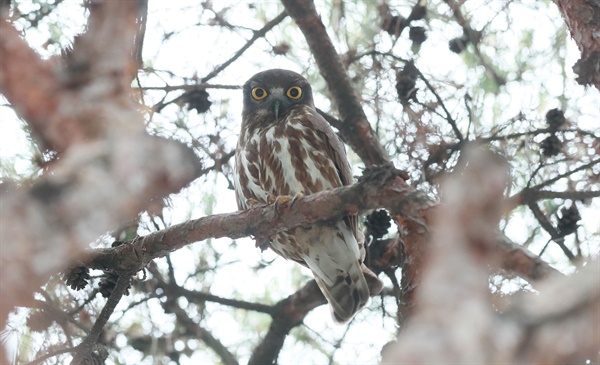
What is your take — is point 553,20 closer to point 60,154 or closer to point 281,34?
point 281,34

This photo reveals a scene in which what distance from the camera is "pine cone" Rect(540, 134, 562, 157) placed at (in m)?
4.73

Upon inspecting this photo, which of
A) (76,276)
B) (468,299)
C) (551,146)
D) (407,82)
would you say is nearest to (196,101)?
(407,82)

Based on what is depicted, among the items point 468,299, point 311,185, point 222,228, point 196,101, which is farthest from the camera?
point 196,101

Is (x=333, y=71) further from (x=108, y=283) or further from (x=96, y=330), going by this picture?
(x=96, y=330)

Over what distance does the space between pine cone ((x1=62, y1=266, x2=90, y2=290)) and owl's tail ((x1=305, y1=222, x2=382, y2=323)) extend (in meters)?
1.42

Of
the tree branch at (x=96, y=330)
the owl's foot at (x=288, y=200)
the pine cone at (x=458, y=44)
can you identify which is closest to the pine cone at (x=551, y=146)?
the pine cone at (x=458, y=44)

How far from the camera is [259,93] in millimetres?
5379

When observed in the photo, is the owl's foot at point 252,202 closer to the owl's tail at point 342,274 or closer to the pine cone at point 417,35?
the owl's tail at point 342,274

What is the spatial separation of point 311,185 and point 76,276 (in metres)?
1.49

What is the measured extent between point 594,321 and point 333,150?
11.0 ft

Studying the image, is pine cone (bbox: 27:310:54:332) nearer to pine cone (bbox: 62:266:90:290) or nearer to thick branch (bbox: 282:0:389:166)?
pine cone (bbox: 62:266:90:290)

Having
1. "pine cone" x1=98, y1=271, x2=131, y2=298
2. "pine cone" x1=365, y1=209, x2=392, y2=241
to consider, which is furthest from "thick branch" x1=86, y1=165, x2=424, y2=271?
"pine cone" x1=365, y1=209, x2=392, y2=241

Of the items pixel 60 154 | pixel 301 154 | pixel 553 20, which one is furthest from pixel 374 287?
pixel 60 154

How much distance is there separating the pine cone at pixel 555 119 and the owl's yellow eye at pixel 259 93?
1.88m
